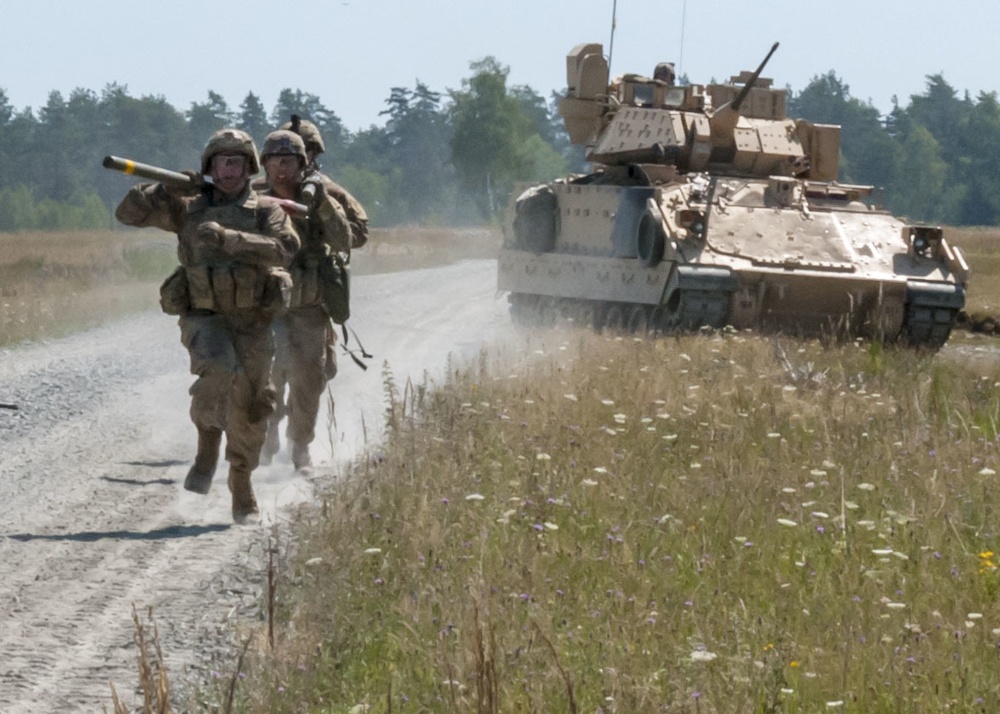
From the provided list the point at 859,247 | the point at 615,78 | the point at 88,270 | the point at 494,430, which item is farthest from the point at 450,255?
the point at 494,430

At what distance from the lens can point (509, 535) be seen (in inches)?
254

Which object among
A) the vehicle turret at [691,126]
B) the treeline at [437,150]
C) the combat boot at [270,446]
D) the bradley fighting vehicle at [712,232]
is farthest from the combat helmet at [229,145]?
the treeline at [437,150]

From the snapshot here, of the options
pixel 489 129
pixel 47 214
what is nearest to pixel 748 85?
pixel 489 129

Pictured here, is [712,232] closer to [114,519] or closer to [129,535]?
[114,519]

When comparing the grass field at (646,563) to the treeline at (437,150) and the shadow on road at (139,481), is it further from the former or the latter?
the treeline at (437,150)

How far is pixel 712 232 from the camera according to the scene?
1506 cm

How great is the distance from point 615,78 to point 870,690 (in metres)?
15.2

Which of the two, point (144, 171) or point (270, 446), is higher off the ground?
point (144, 171)

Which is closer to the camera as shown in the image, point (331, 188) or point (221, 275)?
point (221, 275)

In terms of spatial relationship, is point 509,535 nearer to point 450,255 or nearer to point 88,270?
point 88,270

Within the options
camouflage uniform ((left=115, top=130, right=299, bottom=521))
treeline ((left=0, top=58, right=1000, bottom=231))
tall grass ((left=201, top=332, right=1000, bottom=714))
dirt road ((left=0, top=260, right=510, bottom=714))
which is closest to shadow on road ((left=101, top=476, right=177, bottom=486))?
dirt road ((left=0, top=260, right=510, bottom=714))

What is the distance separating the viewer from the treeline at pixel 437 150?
8781 cm

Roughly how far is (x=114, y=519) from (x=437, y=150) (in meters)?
119

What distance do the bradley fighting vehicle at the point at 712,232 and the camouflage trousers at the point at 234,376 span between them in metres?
5.76
